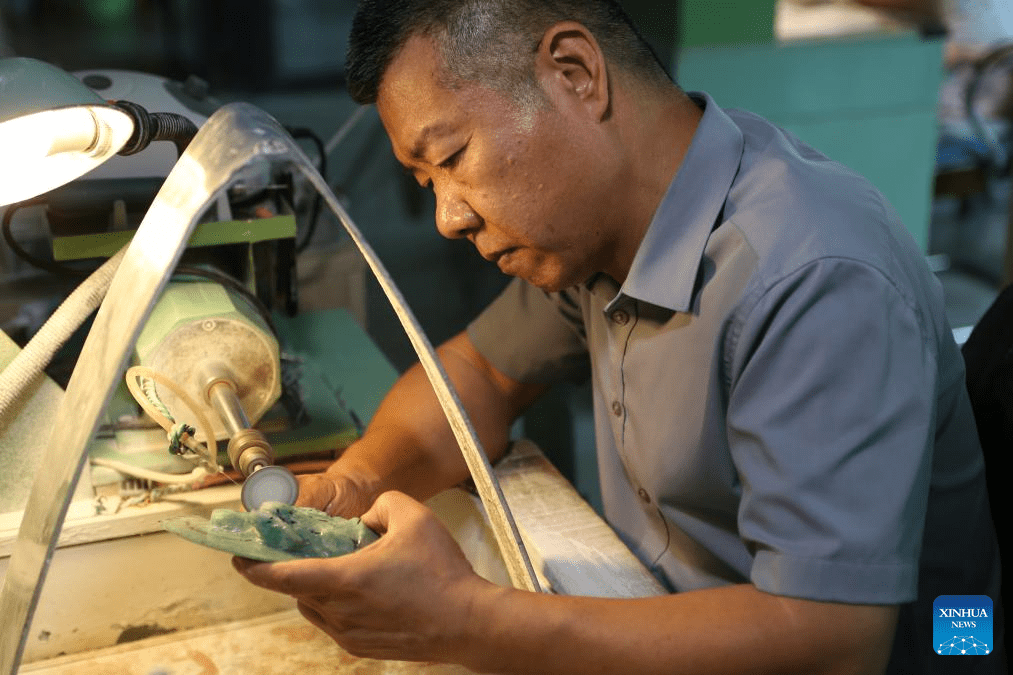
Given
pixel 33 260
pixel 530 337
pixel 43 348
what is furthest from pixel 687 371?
pixel 33 260

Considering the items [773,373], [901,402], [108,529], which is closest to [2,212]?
[108,529]

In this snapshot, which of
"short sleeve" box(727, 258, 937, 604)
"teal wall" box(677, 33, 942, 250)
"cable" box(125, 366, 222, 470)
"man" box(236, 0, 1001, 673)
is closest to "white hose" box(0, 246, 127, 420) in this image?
"cable" box(125, 366, 222, 470)

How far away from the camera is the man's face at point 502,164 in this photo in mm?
931

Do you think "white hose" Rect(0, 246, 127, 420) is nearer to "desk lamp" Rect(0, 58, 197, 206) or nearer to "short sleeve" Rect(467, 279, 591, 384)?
"desk lamp" Rect(0, 58, 197, 206)

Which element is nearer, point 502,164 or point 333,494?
point 502,164

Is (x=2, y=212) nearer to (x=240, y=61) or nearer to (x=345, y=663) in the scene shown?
(x=345, y=663)

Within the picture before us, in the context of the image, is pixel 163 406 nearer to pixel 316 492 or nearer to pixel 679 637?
pixel 316 492

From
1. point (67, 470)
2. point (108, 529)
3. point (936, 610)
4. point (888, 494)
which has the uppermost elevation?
point (67, 470)

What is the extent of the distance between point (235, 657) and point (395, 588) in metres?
0.37

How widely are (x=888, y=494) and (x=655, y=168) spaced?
0.42m

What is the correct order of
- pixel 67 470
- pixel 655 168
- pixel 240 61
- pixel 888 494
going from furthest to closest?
pixel 240 61
pixel 655 168
pixel 888 494
pixel 67 470

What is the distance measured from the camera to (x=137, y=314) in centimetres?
69

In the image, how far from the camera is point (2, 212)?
112cm

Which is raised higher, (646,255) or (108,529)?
(646,255)
